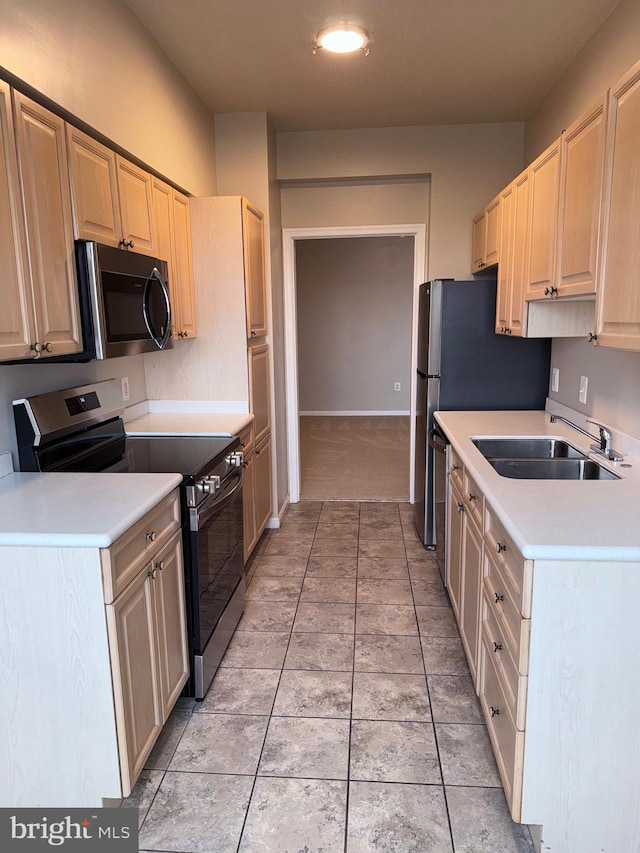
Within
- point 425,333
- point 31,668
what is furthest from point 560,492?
point 425,333

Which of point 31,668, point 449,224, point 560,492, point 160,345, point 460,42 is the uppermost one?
point 460,42

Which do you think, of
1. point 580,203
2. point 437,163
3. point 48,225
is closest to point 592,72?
point 580,203

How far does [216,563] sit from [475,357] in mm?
1898

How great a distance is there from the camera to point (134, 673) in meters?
1.65

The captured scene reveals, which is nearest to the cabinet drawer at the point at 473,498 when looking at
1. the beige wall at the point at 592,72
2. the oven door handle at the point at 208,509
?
the oven door handle at the point at 208,509

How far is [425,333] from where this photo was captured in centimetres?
352

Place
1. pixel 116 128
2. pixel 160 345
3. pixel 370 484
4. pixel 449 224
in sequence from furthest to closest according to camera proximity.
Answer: pixel 370 484, pixel 449 224, pixel 160 345, pixel 116 128

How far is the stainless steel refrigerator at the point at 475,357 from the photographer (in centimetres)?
327

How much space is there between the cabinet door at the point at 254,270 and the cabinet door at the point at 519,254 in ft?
4.60

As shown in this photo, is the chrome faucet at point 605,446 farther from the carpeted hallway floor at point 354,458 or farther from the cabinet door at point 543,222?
the carpeted hallway floor at point 354,458

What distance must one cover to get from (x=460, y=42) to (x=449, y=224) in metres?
1.35

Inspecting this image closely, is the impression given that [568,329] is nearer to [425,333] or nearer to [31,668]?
[425,333]

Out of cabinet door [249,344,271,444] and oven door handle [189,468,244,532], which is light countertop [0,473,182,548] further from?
cabinet door [249,344,271,444]

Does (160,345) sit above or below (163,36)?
below
